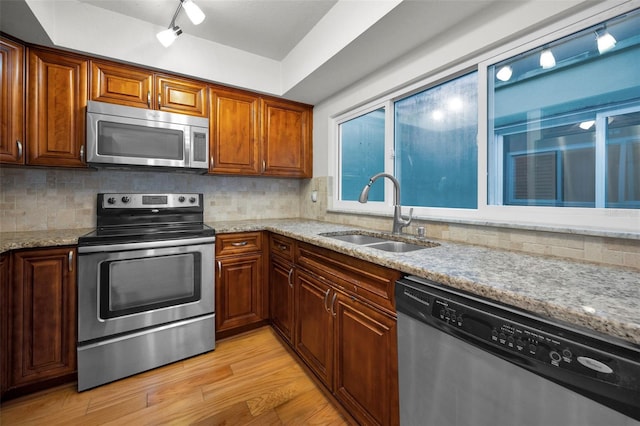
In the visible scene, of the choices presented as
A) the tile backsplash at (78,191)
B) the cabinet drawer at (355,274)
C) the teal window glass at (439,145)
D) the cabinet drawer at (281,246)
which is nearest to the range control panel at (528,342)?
the cabinet drawer at (355,274)

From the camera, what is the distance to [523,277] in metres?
0.90

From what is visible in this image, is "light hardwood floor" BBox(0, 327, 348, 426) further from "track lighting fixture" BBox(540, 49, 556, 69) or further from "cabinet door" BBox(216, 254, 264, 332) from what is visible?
"track lighting fixture" BBox(540, 49, 556, 69)

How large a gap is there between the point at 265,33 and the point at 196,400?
8.45 ft

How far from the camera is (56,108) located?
6.13ft

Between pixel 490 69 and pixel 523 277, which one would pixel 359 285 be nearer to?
pixel 523 277

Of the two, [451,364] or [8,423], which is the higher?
[451,364]

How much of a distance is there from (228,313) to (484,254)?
6.13ft

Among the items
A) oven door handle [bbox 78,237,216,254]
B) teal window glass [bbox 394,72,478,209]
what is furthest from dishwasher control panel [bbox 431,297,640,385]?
oven door handle [bbox 78,237,216,254]

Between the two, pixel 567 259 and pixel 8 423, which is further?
pixel 8 423

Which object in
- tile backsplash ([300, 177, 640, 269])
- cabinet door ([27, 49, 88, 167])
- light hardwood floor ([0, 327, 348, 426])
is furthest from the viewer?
cabinet door ([27, 49, 88, 167])

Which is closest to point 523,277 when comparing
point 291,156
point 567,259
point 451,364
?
point 451,364

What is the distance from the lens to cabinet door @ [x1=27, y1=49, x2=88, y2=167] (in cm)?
180

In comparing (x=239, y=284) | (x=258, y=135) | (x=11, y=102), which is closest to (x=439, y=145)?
(x=258, y=135)

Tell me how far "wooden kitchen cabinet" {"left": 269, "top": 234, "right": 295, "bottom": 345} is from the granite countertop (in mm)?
691
